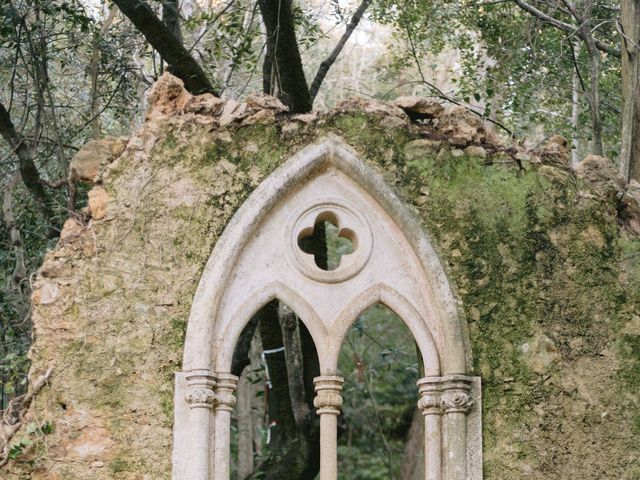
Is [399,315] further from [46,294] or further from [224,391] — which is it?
[46,294]

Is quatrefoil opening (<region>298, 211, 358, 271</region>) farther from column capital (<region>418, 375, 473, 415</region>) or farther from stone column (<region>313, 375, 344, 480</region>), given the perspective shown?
column capital (<region>418, 375, 473, 415</region>)

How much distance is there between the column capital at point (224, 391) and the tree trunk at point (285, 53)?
2878 millimetres

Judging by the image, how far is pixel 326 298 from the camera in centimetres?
593

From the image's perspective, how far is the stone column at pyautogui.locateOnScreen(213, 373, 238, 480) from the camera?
5598 mm

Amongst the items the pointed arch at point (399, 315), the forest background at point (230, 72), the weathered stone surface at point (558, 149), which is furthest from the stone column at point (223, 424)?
the weathered stone surface at point (558, 149)

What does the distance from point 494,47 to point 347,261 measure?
475 cm

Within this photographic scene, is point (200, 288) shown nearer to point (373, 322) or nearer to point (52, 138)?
point (52, 138)

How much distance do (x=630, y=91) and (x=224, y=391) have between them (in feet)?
12.0

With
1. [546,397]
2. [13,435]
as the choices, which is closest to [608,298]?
[546,397]

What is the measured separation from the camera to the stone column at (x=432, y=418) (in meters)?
5.63

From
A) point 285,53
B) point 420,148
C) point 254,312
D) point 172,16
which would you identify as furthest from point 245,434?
point 420,148

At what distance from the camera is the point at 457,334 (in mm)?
5715

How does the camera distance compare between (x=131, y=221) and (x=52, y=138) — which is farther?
(x=52, y=138)

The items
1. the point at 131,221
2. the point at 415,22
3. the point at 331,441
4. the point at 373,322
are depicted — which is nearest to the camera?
the point at 331,441
